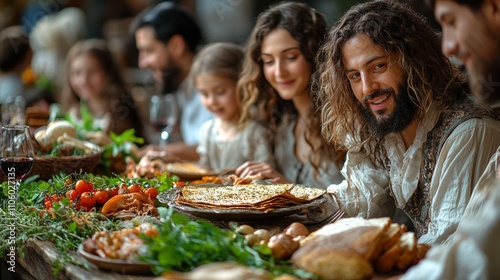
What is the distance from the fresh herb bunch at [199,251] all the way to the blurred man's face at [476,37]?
0.86m

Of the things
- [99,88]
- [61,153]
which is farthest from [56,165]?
[99,88]

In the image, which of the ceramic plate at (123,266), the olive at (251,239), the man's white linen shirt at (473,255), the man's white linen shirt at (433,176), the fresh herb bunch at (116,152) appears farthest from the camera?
the fresh herb bunch at (116,152)

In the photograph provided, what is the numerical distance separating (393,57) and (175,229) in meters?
1.24

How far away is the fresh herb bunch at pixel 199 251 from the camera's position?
2.07m

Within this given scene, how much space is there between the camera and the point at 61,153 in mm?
3699

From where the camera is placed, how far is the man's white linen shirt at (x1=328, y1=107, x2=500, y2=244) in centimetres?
268

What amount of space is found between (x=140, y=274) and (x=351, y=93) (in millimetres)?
1394

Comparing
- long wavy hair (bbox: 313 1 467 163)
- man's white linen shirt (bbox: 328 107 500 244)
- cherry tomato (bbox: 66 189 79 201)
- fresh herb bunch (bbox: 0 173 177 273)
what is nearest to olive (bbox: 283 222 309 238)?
man's white linen shirt (bbox: 328 107 500 244)

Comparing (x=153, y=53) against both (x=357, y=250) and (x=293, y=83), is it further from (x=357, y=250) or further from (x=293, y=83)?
(x=357, y=250)

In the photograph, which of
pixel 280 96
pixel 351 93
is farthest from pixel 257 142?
pixel 351 93

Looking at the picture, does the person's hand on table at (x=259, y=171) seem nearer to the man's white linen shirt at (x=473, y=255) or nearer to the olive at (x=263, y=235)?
the olive at (x=263, y=235)

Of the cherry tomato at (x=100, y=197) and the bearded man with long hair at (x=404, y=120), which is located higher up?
the bearded man with long hair at (x=404, y=120)

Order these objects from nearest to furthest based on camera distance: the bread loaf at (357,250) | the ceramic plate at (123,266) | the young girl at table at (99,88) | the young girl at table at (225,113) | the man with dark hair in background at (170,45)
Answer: the bread loaf at (357,250) < the ceramic plate at (123,266) < the young girl at table at (225,113) < the man with dark hair in background at (170,45) < the young girl at table at (99,88)

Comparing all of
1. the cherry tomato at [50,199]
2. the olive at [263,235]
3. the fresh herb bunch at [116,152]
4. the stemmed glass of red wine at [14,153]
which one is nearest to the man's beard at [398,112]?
the olive at [263,235]
